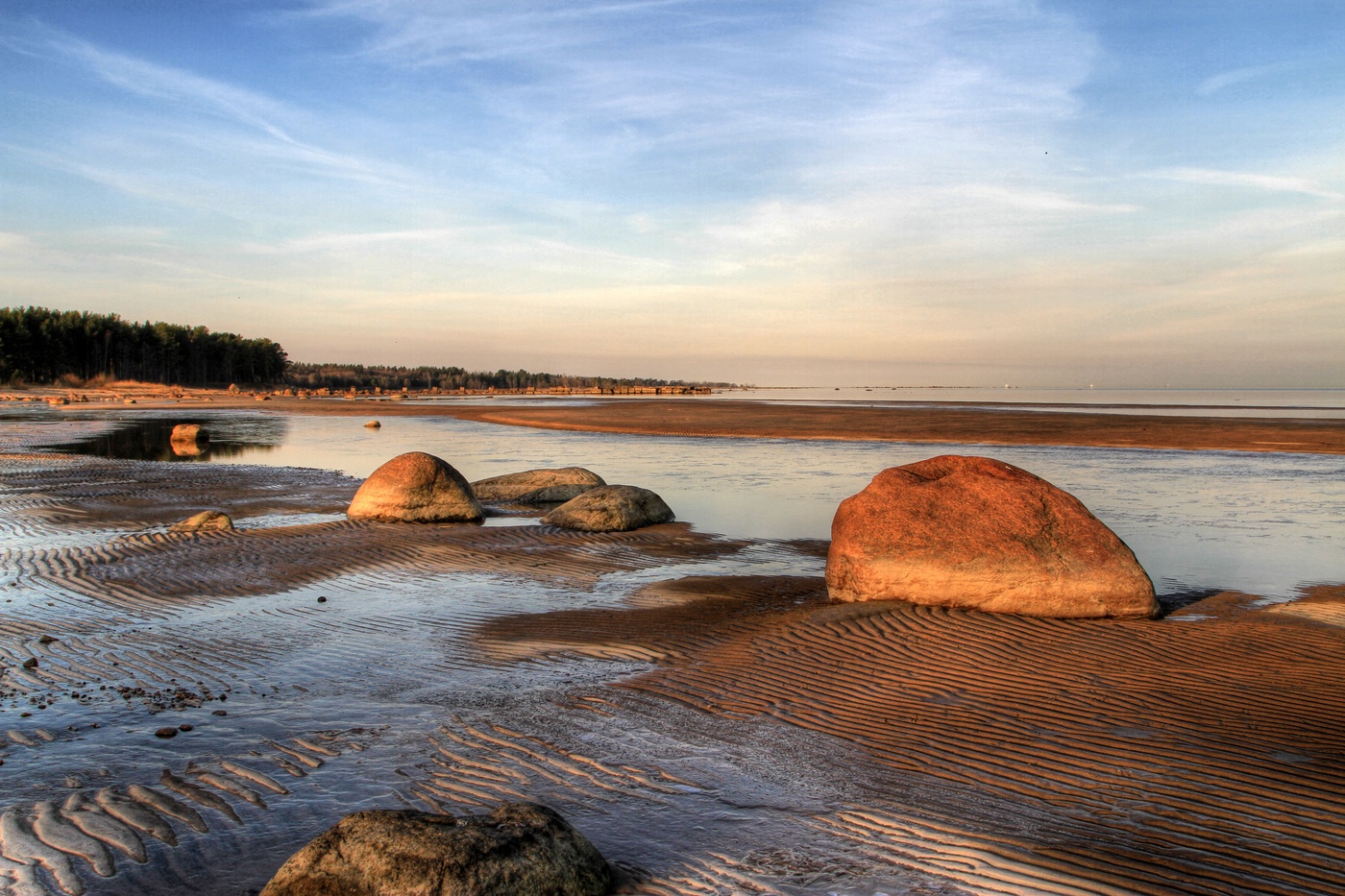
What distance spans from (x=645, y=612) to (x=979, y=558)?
3629mm

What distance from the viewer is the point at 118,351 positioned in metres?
102

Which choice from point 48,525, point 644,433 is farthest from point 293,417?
point 48,525

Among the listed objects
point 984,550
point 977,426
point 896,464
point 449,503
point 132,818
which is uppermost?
point 977,426

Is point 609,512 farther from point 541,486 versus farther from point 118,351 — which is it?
point 118,351

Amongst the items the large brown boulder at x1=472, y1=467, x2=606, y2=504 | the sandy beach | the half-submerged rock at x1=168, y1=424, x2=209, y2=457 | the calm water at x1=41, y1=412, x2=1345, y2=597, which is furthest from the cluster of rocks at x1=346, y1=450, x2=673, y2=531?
the half-submerged rock at x1=168, y1=424, x2=209, y2=457

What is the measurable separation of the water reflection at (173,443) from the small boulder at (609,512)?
18.9 metres

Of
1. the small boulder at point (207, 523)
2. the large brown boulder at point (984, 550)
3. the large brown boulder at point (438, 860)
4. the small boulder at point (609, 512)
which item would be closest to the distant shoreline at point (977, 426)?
the small boulder at point (609, 512)

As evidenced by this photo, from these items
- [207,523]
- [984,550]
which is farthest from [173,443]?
[984,550]

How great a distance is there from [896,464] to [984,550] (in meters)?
18.4

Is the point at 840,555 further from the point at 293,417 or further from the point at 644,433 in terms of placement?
the point at 293,417

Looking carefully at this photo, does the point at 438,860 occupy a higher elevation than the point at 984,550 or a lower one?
lower

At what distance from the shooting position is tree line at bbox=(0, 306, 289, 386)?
8944 centimetres

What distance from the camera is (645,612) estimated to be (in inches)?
393

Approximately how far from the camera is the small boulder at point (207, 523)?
49.1 ft
